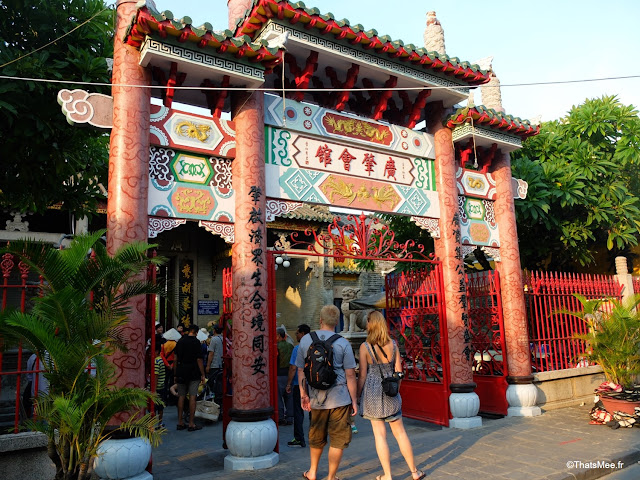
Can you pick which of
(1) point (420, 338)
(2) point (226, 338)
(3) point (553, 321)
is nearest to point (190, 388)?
(2) point (226, 338)

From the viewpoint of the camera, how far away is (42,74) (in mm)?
7230

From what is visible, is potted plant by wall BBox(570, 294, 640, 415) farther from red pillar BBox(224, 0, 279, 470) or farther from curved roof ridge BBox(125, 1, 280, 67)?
curved roof ridge BBox(125, 1, 280, 67)

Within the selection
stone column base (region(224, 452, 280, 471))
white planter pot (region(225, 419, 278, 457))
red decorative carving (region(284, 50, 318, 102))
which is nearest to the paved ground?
stone column base (region(224, 452, 280, 471))

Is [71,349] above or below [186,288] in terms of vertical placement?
below

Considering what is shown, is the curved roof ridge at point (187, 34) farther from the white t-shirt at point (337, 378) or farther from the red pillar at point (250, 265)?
the white t-shirt at point (337, 378)

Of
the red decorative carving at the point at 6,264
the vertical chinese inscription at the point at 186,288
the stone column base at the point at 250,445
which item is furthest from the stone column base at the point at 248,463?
the vertical chinese inscription at the point at 186,288

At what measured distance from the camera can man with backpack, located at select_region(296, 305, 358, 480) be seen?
15.4 ft

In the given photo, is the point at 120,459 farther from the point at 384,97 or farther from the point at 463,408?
the point at 384,97

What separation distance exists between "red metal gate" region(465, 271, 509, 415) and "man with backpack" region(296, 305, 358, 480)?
4826 mm

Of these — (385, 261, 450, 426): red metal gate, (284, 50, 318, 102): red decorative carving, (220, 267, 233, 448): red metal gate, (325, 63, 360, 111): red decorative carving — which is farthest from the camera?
(385, 261, 450, 426): red metal gate

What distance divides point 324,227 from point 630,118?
31.7 ft

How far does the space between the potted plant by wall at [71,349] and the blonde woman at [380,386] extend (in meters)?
1.99

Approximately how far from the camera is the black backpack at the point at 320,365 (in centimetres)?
464

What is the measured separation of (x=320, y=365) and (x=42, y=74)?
5990mm
